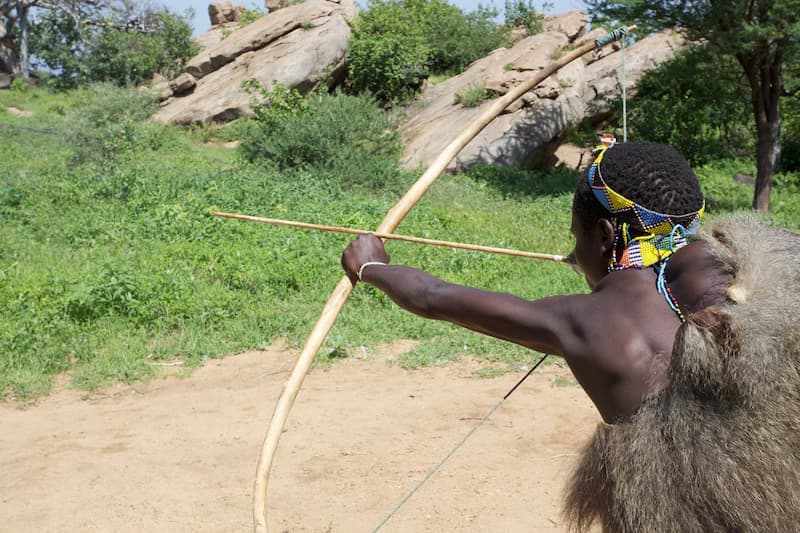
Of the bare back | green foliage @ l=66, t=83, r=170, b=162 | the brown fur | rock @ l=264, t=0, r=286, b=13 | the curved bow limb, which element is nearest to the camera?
the brown fur

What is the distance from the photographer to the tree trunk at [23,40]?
26.0 meters

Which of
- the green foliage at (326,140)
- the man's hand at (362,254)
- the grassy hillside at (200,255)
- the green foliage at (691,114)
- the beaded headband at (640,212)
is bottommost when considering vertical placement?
the green foliage at (691,114)

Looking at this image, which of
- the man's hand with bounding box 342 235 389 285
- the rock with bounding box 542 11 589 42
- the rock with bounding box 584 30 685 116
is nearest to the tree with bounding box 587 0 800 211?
the rock with bounding box 584 30 685 116

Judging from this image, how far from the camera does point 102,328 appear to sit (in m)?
6.48

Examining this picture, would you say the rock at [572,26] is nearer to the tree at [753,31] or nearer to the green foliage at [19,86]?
the tree at [753,31]

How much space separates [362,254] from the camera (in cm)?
266

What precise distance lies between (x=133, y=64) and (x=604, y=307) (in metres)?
24.8

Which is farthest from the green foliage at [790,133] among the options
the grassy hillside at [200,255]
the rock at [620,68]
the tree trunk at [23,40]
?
the tree trunk at [23,40]

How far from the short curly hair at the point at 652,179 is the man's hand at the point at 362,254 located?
918 millimetres

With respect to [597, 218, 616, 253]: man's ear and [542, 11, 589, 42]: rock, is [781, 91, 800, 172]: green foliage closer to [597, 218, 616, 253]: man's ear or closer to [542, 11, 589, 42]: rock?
[542, 11, 589, 42]: rock

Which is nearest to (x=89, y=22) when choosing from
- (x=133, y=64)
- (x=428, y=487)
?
(x=133, y=64)

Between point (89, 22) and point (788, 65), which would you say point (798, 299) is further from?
point (89, 22)

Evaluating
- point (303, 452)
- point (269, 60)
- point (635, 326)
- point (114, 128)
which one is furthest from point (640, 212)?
point (269, 60)

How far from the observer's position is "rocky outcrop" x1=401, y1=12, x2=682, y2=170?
1473 centimetres
